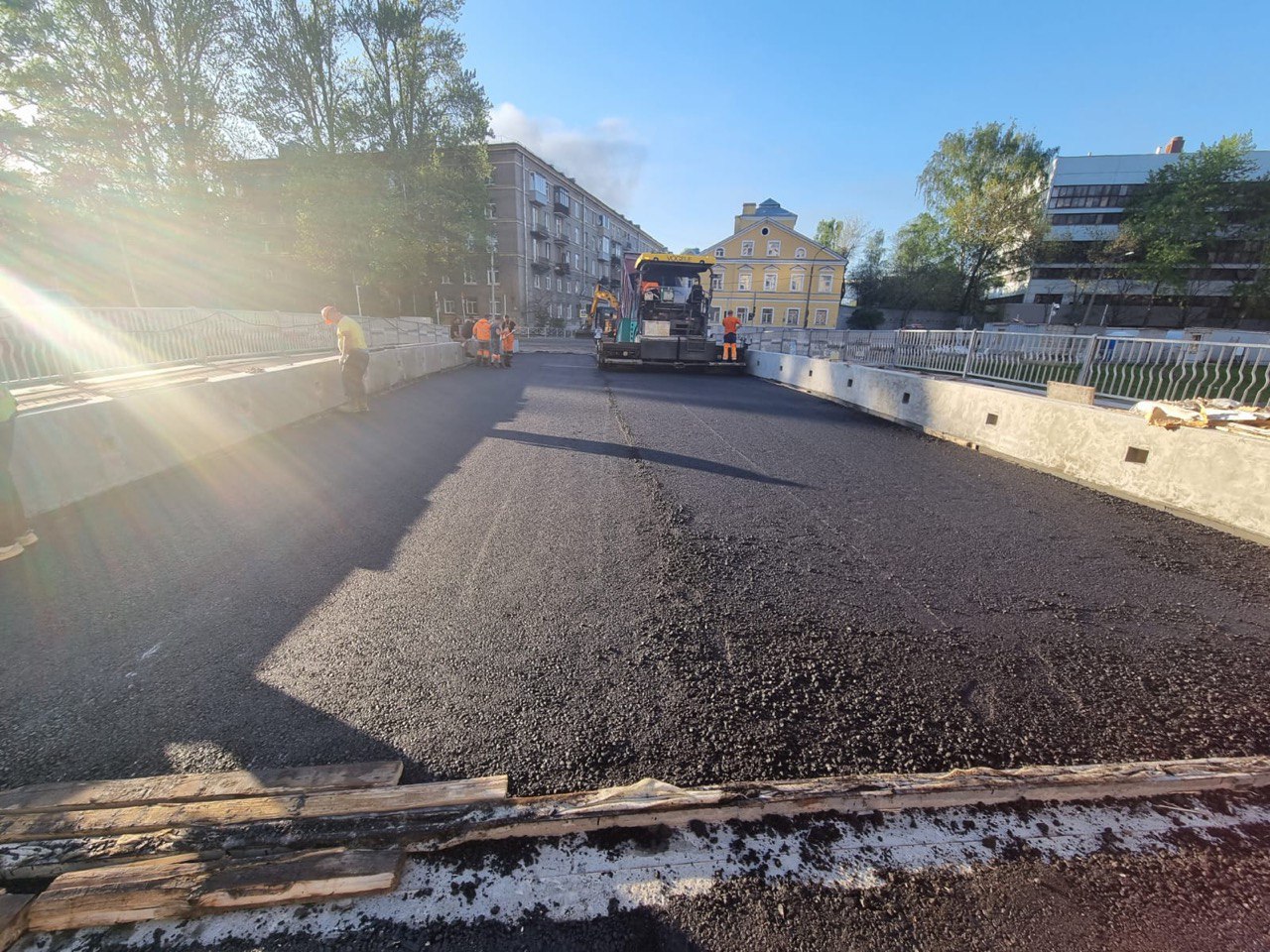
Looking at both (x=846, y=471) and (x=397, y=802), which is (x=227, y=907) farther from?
(x=846, y=471)

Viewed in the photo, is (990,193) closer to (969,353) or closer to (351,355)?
(969,353)

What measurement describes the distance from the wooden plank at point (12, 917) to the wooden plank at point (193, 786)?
1.01 ft

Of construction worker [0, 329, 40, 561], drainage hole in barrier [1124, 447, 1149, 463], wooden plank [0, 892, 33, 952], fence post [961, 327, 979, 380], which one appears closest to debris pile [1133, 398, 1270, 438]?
drainage hole in barrier [1124, 447, 1149, 463]

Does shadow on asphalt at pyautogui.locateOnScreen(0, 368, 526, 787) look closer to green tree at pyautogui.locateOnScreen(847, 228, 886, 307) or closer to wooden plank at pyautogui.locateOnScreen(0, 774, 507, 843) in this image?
wooden plank at pyautogui.locateOnScreen(0, 774, 507, 843)

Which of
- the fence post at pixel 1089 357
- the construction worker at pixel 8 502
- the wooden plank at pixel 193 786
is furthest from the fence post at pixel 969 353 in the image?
the construction worker at pixel 8 502

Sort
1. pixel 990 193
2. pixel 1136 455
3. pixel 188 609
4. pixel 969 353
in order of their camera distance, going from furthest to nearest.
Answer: pixel 990 193
pixel 969 353
pixel 1136 455
pixel 188 609

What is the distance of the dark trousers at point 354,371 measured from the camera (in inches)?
328

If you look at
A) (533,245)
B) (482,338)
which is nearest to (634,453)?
(482,338)

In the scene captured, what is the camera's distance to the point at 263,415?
281 inches

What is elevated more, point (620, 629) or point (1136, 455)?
point (1136, 455)

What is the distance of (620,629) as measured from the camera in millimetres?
2727

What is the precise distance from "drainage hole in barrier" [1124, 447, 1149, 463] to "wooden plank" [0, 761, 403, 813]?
256 inches

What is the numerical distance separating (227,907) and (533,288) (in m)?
49.0

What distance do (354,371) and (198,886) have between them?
332 inches
